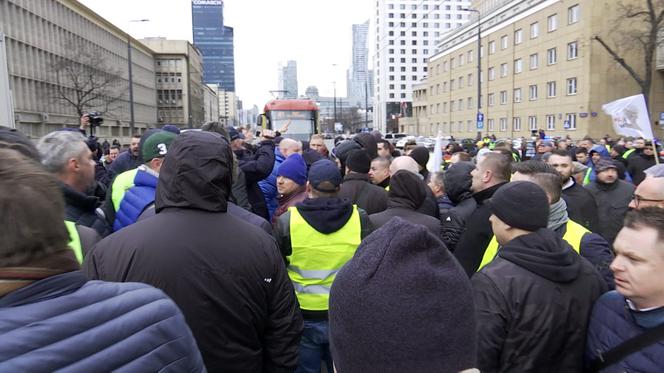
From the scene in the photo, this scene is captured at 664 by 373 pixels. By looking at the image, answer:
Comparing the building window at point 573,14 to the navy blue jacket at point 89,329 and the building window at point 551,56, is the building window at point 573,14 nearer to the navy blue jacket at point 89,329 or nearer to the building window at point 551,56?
the building window at point 551,56

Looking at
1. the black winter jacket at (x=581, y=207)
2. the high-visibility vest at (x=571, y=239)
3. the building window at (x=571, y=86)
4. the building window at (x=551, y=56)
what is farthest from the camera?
the building window at (x=551, y=56)

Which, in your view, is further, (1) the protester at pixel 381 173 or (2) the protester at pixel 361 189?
A: (1) the protester at pixel 381 173

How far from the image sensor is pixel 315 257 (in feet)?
11.6

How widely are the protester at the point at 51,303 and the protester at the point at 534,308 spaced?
1633 millimetres

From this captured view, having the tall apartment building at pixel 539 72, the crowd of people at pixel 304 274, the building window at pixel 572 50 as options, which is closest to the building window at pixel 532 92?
the tall apartment building at pixel 539 72

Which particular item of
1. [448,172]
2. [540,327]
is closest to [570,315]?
[540,327]

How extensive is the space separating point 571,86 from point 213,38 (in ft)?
580

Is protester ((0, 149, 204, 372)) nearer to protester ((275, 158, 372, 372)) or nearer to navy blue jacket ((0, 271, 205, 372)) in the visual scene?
navy blue jacket ((0, 271, 205, 372))

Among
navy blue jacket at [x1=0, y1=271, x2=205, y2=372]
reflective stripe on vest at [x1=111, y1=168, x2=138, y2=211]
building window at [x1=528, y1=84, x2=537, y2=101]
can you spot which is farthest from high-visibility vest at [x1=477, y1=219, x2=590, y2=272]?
building window at [x1=528, y1=84, x2=537, y2=101]

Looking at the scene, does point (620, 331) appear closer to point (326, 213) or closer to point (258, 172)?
point (326, 213)

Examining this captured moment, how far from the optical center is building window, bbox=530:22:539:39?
4781cm

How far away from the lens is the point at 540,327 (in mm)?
2426

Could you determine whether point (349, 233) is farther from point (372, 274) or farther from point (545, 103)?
point (545, 103)

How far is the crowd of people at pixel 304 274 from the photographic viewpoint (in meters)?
1.21
